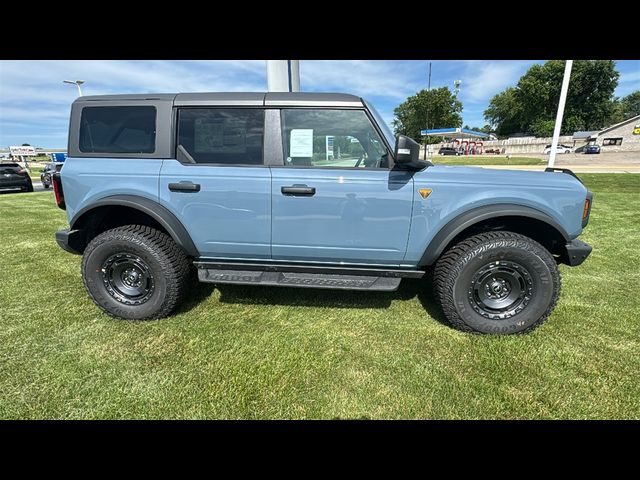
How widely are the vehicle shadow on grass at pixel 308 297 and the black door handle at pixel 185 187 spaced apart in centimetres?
119

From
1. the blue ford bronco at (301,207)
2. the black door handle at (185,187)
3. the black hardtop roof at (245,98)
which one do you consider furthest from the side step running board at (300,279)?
the black hardtop roof at (245,98)

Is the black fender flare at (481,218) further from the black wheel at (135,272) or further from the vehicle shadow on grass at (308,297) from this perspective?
the black wheel at (135,272)

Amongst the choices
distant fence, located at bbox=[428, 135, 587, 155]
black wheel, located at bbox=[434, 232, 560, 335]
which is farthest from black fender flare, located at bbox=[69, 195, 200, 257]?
distant fence, located at bbox=[428, 135, 587, 155]

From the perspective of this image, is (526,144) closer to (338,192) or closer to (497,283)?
(497,283)

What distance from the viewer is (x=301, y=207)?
2.59 meters

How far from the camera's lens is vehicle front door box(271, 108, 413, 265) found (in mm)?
2533

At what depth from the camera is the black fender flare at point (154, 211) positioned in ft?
8.74

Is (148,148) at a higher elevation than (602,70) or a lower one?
lower

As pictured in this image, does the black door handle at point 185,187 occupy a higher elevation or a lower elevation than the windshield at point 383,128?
lower

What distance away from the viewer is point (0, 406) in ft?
6.31
